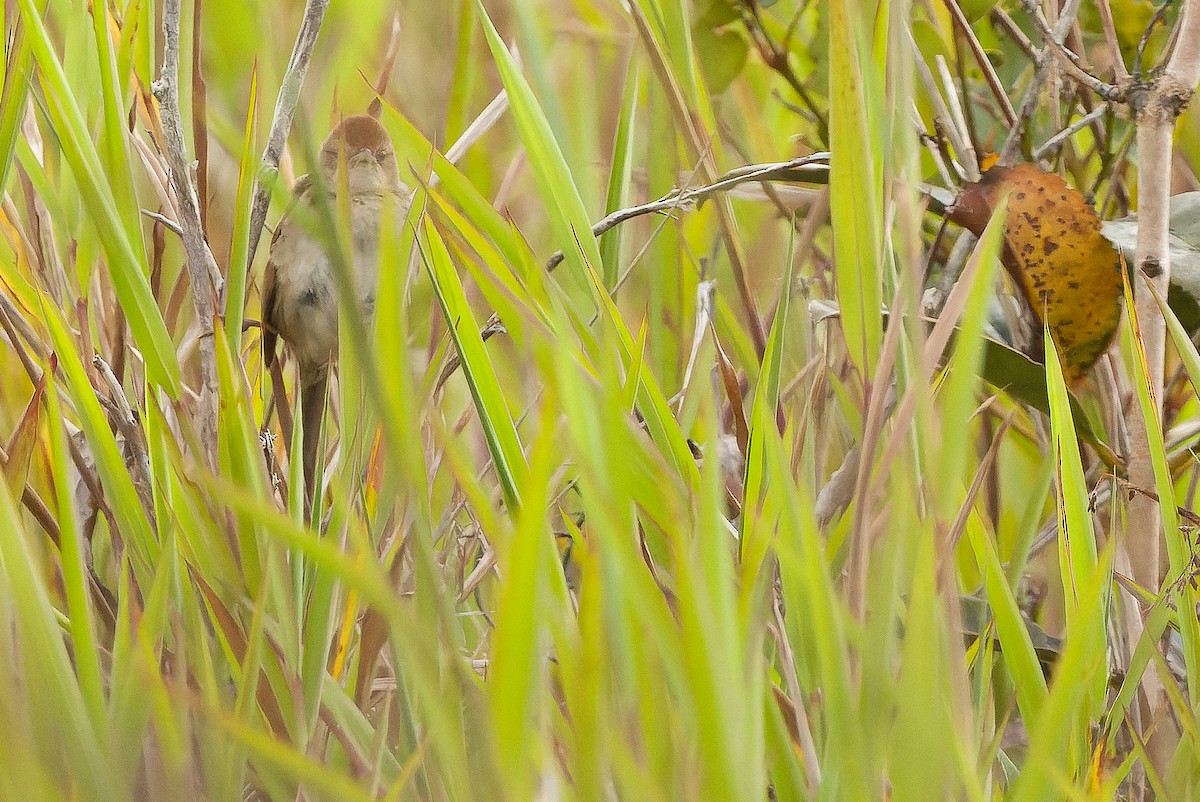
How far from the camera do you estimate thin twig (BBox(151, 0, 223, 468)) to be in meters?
0.49

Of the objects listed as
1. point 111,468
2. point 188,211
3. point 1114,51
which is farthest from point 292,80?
point 1114,51

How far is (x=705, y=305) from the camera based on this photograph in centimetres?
60

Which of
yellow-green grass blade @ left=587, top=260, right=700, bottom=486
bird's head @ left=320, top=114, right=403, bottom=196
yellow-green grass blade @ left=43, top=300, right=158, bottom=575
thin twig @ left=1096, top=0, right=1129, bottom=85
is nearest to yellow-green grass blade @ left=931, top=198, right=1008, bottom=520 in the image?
yellow-green grass blade @ left=587, top=260, right=700, bottom=486

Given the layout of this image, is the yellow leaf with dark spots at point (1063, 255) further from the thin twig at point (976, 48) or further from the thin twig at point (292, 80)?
the thin twig at point (292, 80)

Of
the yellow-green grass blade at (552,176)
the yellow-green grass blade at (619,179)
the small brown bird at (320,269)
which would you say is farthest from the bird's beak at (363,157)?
the yellow-green grass blade at (552,176)

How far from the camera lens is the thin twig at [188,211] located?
1.62ft

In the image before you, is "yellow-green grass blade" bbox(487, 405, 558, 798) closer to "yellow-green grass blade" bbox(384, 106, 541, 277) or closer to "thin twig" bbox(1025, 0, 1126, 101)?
"yellow-green grass blade" bbox(384, 106, 541, 277)

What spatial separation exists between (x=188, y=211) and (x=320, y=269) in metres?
0.50

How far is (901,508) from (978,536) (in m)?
0.17

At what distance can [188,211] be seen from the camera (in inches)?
19.5

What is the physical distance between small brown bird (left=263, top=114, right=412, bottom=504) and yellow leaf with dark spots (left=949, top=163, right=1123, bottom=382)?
492 mm

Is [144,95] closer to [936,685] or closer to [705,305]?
[705,305]

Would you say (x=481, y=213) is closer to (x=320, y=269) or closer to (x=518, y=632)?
(x=518, y=632)

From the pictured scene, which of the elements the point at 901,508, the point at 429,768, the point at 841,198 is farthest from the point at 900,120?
the point at 429,768
